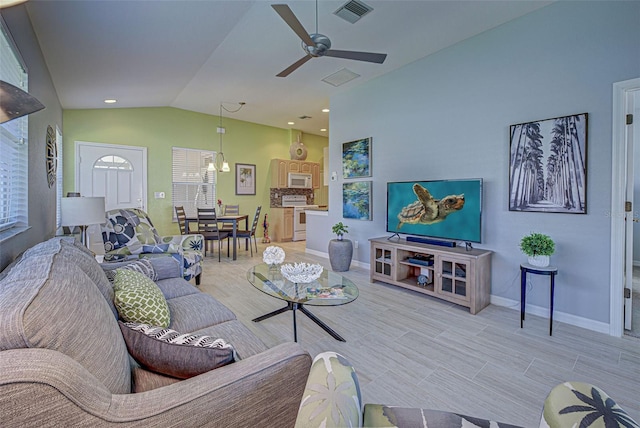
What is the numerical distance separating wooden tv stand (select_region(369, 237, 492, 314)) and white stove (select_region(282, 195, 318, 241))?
388 cm

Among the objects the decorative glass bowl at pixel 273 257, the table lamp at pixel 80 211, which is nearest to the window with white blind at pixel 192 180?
the table lamp at pixel 80 211

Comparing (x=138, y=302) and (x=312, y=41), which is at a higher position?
(x=312, y=41)

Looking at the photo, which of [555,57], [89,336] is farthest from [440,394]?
[555,57]

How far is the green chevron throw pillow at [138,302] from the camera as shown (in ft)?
4.41

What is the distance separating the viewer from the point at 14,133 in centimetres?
193

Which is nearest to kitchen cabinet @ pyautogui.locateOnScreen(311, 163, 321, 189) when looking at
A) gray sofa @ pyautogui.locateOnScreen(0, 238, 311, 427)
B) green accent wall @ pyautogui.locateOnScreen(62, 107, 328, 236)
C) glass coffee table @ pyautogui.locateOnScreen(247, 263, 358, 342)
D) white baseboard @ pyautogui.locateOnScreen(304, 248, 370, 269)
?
green accent wall @ pyautogui.locateOnScreen(62, 107, 328, 236)

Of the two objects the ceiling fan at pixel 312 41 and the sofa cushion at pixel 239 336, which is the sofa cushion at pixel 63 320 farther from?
the ceiling fan at pixel 312 41

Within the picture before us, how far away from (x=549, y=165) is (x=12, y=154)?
14.2 feet

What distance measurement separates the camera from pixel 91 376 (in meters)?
0.74

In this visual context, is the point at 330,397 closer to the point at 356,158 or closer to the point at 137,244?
the point at 137,244

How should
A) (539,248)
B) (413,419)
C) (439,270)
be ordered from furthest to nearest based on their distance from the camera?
(439,270)
(539,248)
(413,419)

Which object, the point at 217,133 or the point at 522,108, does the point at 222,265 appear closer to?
the point at 217,133

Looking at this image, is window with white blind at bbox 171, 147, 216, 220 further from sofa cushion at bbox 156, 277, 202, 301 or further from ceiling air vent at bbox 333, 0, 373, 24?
ceiling air vent at bbox 333, 0, 373, 24

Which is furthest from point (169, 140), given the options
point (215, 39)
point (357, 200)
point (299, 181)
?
point (357, 200)
